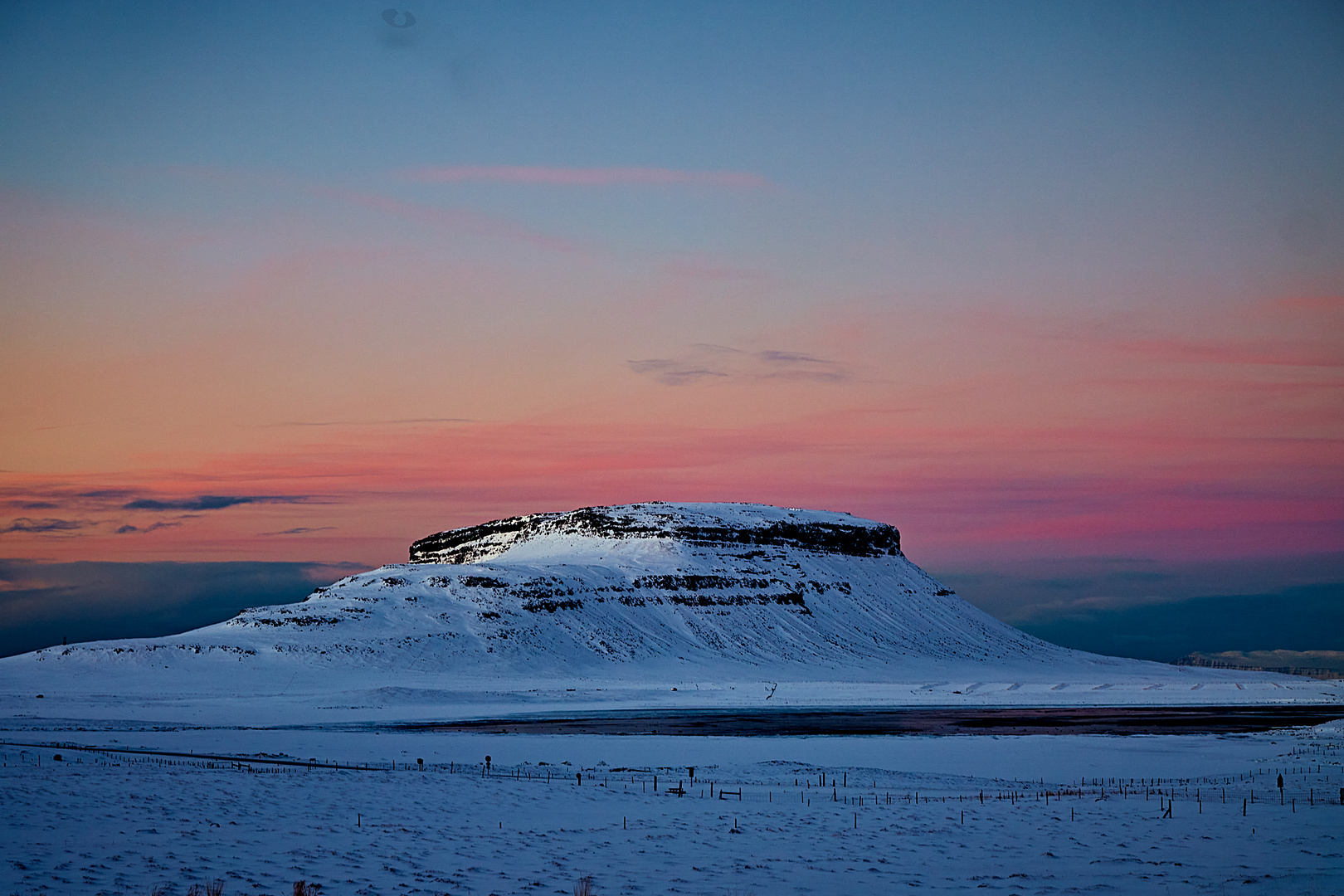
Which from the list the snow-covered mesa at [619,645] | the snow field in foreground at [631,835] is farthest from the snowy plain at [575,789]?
the snow-covered mesa at [619,645]

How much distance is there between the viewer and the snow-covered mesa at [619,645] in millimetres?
71750

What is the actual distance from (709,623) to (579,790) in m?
104

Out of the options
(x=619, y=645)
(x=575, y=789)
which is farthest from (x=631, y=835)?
(x=619, y=645)

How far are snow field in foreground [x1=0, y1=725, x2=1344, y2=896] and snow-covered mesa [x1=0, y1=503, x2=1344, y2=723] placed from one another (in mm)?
30593

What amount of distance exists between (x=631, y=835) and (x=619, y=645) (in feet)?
313

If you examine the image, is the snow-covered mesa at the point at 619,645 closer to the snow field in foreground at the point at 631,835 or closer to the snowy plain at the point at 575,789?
the snowy plain at the point at 575,789

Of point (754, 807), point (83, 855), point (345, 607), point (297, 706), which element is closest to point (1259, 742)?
point (754, 807)

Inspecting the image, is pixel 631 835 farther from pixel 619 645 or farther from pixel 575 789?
pixel 619 645

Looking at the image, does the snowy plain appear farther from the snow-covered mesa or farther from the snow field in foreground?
the snow-covered mesa

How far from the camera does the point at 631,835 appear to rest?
798 inches

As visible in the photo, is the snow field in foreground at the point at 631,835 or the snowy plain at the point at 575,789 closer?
the snow field in foreground at the point at 631,835

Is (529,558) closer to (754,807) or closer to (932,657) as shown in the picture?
(932,657)

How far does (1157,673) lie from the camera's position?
125m

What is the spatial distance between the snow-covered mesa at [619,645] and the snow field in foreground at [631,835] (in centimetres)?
3059
